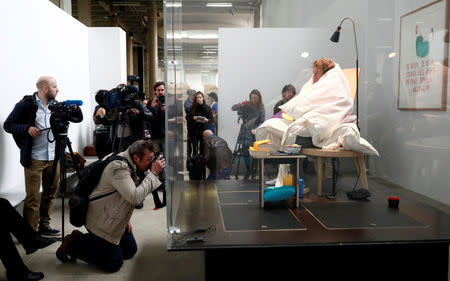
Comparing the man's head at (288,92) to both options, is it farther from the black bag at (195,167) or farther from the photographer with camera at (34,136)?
the photographer with camera at (34,136)

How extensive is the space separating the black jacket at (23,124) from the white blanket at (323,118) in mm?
1780

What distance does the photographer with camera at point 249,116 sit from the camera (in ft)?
16.7

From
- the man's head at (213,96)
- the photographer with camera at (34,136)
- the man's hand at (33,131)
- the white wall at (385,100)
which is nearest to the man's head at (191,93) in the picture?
the man's head at (213,96)

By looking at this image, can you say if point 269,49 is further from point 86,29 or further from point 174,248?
point 174,248

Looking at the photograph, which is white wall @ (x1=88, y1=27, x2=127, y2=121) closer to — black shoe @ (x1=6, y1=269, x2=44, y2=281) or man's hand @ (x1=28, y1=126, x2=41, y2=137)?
man's hand @ (x1=28, y1=126, x2=41, y2=137)

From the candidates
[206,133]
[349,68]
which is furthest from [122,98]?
[349,68]

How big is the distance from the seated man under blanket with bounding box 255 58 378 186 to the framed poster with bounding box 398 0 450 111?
725 millimetres

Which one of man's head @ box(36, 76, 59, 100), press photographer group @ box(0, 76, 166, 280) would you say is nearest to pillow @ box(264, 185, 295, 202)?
press photographer group @ box(0, 76, 166, 280)

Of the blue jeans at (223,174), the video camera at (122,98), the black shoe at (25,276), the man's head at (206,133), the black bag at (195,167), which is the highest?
the video camera at (122,98)

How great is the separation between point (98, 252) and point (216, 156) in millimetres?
2538

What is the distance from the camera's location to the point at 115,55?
258 inches

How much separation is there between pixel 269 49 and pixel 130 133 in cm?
208

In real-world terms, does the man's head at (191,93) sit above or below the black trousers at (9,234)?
above

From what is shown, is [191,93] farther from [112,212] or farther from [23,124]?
[112,212]
